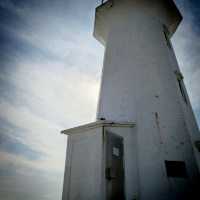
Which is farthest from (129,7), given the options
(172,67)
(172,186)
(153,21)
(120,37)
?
(172,186)

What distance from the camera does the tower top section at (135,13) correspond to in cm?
798

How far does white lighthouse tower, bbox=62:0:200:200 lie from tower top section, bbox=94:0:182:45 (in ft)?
2.82

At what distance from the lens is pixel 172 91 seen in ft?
Answer: 18.8

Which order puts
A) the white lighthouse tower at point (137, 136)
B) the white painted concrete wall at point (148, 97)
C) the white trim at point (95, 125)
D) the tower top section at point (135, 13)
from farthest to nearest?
1. the tower top section at point (135, 13)
2. the white painted concrete wall at point (148, 97)
3. the white trim at point (95, 125)
4. the white lighthouse tower at point (137, 136)

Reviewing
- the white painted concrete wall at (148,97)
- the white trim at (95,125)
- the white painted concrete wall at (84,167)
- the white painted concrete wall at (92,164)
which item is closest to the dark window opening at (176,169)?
the white painted concrete wall at (148,97)

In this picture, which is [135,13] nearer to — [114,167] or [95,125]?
[95,125]

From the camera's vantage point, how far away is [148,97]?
5.51 metres

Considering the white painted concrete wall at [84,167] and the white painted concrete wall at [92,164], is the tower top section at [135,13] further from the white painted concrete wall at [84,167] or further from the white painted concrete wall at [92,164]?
the white painted concrete wall at [84,167]

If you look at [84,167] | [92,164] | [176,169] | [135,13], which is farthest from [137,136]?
[135,13]

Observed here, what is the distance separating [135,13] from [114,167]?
299 inches

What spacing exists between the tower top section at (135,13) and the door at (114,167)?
605cm

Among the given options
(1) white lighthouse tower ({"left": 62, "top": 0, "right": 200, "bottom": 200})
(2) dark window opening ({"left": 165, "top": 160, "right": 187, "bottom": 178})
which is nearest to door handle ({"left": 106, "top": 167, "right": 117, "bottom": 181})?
(1) white lighthouse tower ({"left": 62, "top": 0, "right": 200, "bottom": 200})

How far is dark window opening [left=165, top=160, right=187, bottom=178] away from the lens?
435 cm

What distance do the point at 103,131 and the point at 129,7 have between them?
7.47 metres
